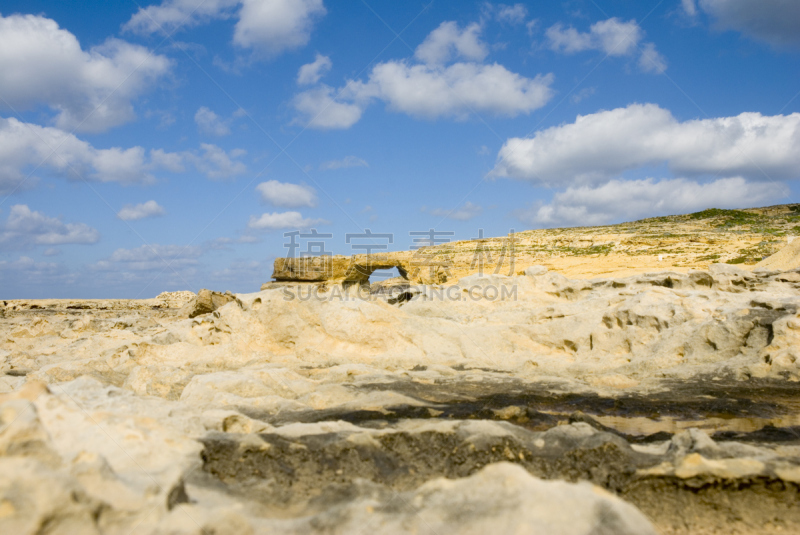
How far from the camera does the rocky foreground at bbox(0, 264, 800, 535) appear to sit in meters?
2.10

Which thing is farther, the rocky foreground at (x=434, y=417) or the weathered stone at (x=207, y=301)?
the weathered stone at (x=207, y=301)

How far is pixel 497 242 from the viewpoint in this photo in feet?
78.4

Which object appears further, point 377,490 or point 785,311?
point 785,311

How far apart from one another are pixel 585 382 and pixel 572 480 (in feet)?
9.85

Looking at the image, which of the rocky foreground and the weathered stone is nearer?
the rocky foreground

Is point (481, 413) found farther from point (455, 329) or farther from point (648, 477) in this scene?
point (455, 329)

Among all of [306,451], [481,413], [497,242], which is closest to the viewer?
[306,451]

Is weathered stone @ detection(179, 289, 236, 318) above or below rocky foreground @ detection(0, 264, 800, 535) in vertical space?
above

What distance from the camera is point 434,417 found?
4.07 metres

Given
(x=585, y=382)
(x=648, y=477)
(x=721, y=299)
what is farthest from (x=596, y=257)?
(x=648, y=477)

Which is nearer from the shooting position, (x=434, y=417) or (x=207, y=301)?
(x=434, y=417)

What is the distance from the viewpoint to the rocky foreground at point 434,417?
2.10 meters

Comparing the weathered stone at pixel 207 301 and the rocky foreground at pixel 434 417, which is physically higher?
the weathered stone at pixel 207 301

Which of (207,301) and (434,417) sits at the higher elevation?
(207,301)
